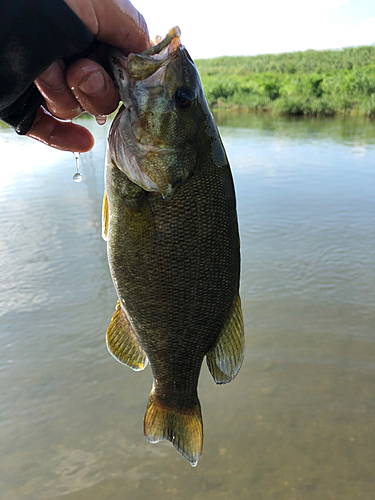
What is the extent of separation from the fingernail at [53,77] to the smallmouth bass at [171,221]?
0.19 m

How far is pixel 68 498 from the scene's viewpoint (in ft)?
9.41

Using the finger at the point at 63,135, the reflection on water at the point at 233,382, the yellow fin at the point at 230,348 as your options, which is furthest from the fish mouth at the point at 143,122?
the reflection on water at the point at 233,382

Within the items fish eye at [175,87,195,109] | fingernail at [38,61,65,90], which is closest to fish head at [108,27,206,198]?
fish eye at [175,87,195,109]

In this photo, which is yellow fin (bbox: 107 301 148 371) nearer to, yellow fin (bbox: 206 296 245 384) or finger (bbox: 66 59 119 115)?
yellow fin (bbox: 206 296 245 384)

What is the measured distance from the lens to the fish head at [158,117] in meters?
1.44

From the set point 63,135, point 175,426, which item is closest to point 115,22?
point 63,135

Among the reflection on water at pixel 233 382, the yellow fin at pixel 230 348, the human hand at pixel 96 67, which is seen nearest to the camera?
the human hand at pixel 96 67

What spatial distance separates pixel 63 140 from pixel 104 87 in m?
0.57

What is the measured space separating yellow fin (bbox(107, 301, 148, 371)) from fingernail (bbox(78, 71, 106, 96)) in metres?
0.90

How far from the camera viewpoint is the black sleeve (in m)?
1.24

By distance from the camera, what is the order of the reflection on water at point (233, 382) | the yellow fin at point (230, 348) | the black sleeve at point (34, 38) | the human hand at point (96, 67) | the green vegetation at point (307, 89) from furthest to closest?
1. the green vegetation at point (307, 89)
2. the reflection on water at point (233, 382)
3. the yellow fin at point (230, 348)
4. the human hand at point (96, 67)
5. the black sleeve at point (34, 38)

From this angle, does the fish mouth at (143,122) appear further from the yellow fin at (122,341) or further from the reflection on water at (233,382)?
the reflection on water at (233,382)

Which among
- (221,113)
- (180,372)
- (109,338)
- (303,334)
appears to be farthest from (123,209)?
(221,113)

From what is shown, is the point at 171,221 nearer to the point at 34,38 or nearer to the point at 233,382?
the point at 34,38
